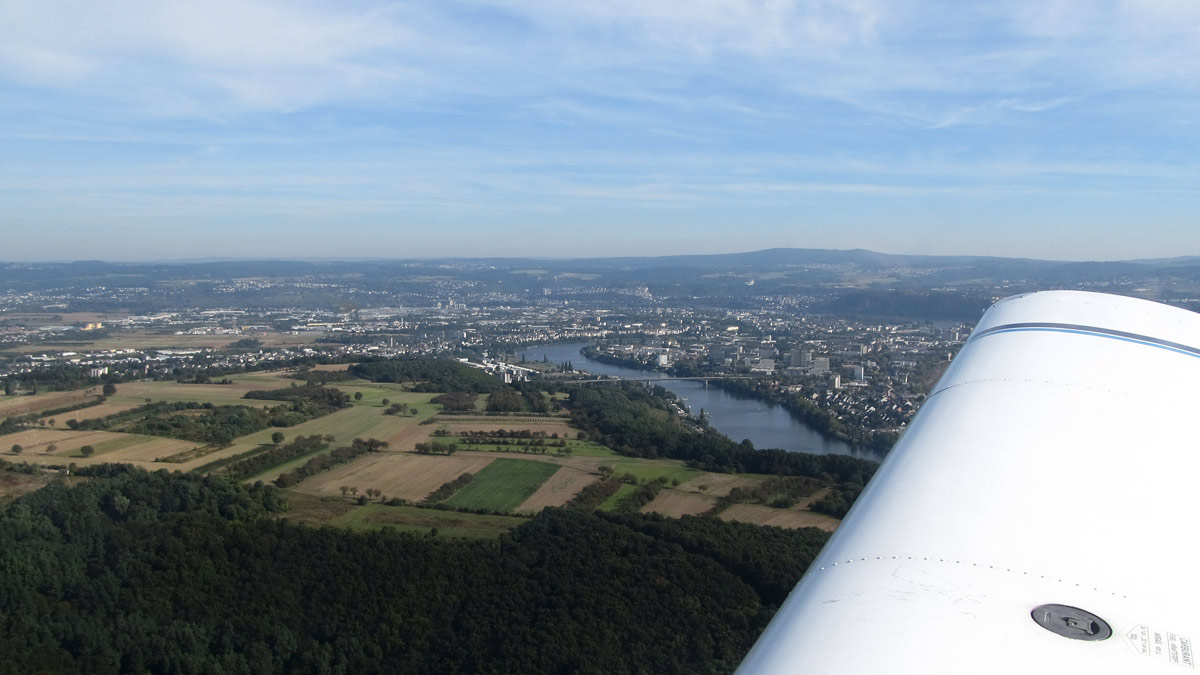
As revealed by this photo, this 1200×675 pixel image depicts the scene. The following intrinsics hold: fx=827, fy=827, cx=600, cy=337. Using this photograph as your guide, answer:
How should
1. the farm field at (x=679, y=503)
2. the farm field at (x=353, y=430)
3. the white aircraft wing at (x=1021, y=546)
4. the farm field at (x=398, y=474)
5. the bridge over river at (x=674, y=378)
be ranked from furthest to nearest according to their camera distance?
the bridge over river at (x=674, y=378) < the farm field at (x=353, y=430) < the farm field at (x=398, y=474) < the farm field at (x=679, y=503) < the white aircraft wing at (x=1021, y=546)

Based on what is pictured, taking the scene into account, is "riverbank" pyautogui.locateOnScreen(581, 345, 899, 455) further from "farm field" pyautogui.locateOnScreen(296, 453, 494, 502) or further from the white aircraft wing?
the white aircraft wing

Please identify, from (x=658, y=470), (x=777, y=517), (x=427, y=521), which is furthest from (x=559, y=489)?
(x=777, y=517)

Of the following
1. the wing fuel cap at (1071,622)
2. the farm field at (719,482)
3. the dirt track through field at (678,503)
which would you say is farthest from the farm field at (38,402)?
the wing fuel cap at (1071,622)

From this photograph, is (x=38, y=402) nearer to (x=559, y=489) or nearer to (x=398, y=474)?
(x=398, y=474)

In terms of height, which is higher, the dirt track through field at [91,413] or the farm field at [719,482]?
the dirt track through field at [91,413]

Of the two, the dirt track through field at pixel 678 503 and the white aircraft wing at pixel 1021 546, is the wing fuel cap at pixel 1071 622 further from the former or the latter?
the dirt track through field at pixel 678 503

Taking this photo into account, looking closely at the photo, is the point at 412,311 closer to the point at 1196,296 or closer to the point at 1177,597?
A: the point at 1196,296

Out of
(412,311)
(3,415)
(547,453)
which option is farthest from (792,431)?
(412,311)
